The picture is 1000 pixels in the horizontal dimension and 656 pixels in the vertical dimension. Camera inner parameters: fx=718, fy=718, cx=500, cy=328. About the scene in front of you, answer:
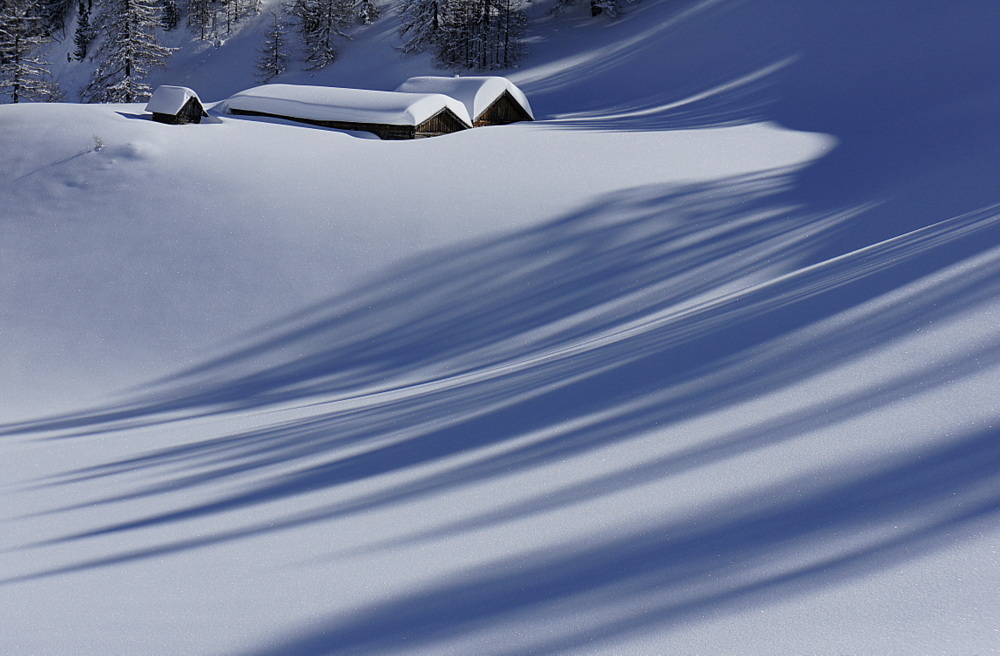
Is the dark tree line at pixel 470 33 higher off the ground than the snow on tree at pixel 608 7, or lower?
lower

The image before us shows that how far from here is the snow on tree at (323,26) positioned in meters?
31.8

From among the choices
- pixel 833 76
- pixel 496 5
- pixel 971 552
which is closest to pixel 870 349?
pixel 971 552

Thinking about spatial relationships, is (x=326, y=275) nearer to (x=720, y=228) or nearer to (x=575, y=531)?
(x=720, y=228)

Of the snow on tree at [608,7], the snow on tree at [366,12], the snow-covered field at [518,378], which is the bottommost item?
the snow-covered field at [518,378]

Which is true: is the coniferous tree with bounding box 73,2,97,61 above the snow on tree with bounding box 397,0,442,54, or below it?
below

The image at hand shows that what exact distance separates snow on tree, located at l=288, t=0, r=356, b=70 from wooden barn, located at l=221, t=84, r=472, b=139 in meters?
13.9

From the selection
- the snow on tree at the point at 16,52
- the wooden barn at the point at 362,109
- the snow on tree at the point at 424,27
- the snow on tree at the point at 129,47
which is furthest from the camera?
the snow on tree at the point at 424,27

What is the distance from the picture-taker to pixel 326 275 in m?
11.0

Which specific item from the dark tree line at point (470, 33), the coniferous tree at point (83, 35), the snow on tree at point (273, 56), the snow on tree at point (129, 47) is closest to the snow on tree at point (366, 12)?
the snow on tree at point (273, 56)

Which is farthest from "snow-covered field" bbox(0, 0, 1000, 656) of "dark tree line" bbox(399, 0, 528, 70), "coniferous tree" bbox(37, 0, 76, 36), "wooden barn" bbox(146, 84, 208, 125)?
"coniferous tree" bbox(37, 0, 76, 36)

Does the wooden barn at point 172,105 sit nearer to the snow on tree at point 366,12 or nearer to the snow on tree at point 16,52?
the snow on tree at point 16,52

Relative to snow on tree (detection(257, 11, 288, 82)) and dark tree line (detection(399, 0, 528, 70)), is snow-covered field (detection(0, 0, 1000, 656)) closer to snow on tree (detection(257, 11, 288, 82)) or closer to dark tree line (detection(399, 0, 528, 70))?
dark tree line (detection(399, 0, 528, 70))

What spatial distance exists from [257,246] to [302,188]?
1674 millimetres

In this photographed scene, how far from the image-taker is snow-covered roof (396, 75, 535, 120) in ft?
62.7
